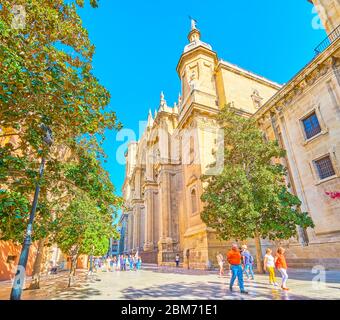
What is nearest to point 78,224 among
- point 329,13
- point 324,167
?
point 324,167

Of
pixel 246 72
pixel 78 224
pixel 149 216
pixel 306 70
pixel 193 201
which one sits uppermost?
pixel 246 72

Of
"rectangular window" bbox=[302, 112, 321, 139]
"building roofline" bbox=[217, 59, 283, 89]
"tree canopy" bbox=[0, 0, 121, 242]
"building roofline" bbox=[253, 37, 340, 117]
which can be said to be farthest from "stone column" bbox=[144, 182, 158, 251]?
"tree canopy" bbox=[0, 0, 121, 242]

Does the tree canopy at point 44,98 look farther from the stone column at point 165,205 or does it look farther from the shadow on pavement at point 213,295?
the stone column at point 165,205

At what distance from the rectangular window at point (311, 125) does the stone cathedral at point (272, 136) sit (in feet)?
0.21

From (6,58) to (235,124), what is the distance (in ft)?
43.3

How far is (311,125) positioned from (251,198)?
7.06 metres

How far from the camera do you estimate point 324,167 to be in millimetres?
13484

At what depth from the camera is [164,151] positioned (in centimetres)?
3388

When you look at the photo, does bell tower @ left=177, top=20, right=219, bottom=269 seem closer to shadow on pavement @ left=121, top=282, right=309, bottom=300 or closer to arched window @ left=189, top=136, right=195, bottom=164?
arched window @ left=189, top=136, right=195, bottom=164

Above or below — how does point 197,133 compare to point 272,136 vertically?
above

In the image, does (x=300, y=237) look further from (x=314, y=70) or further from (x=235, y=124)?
(x=314, y=70)

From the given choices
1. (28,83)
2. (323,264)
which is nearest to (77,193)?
(28,83)

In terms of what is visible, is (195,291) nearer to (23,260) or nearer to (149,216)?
(23,260)

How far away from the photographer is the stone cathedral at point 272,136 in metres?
13.1
